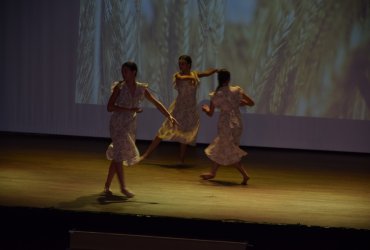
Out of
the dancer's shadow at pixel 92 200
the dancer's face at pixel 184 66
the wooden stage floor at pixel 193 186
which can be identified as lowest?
the dancer's shadow at pixel 92 200

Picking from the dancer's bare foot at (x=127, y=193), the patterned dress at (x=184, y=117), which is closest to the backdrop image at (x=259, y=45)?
the patterned dress at (x=184, y=117)

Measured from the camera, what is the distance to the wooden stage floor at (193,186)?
5.29 metres

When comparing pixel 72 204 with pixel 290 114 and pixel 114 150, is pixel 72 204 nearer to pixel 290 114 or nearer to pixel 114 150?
pixel 114 150

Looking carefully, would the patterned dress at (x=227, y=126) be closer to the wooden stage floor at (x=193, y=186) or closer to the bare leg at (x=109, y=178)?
the wooden stage floor at (x=193, y=186)

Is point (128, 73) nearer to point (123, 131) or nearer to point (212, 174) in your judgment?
point (123, 131)

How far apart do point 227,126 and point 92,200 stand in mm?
1708

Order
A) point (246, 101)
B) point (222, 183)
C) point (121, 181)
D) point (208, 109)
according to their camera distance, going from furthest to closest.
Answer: point (222, 183), point (246, 101), point (208, 109), point (121, 181)

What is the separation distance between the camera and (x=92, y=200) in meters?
5.55

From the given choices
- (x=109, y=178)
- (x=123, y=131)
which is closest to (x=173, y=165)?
(x=109, y=178)

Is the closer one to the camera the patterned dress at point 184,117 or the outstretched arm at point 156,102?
the outstretched arm at point 156,102

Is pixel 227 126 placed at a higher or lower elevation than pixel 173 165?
higher

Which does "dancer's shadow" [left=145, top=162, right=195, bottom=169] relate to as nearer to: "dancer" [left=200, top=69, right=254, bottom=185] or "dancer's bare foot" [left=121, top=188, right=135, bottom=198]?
"dancer" [left=200, top=69, right=254, bottom=185]

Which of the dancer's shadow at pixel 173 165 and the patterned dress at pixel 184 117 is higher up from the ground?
the patterned dress at pixel 184 117

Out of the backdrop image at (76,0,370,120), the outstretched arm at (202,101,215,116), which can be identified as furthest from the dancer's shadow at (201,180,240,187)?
the backdrop image at (76,0,370,120)
